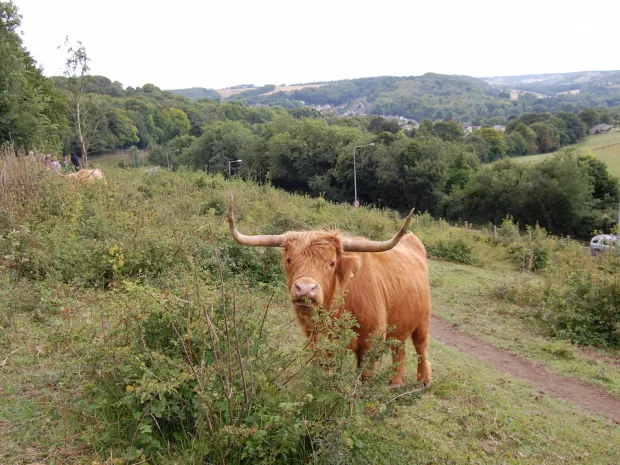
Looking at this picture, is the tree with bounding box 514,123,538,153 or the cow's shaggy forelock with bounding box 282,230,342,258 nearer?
the cow's shaggy forelock with bounding box 282,230,342,258

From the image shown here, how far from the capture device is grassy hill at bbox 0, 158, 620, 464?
3004 millimetres

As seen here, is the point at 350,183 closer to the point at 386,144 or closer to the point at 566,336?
the point at 386,144

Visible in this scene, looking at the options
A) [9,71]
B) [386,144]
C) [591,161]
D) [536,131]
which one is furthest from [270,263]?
[536,131]

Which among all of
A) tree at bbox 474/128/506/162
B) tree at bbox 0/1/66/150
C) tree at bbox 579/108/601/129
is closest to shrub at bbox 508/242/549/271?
tree at bbox 0/1/66/150

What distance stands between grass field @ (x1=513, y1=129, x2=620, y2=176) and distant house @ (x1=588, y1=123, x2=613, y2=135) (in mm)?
2680

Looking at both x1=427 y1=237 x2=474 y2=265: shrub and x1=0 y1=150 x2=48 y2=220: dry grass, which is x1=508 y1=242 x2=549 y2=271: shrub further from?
x1=0 y1=150 x2=48 y2=220: dry grass

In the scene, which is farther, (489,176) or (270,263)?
(489,176)

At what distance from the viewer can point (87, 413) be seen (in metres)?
3.39

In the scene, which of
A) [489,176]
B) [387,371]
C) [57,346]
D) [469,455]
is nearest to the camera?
[387,371]

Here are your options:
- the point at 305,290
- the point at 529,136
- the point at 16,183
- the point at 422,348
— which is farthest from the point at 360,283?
the point at 529,136

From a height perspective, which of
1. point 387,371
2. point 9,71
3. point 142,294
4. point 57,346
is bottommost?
point 57,346

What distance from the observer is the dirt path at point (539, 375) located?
7719 millimetres

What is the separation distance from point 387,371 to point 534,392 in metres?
5.67

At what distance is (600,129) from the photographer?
96750 mm
